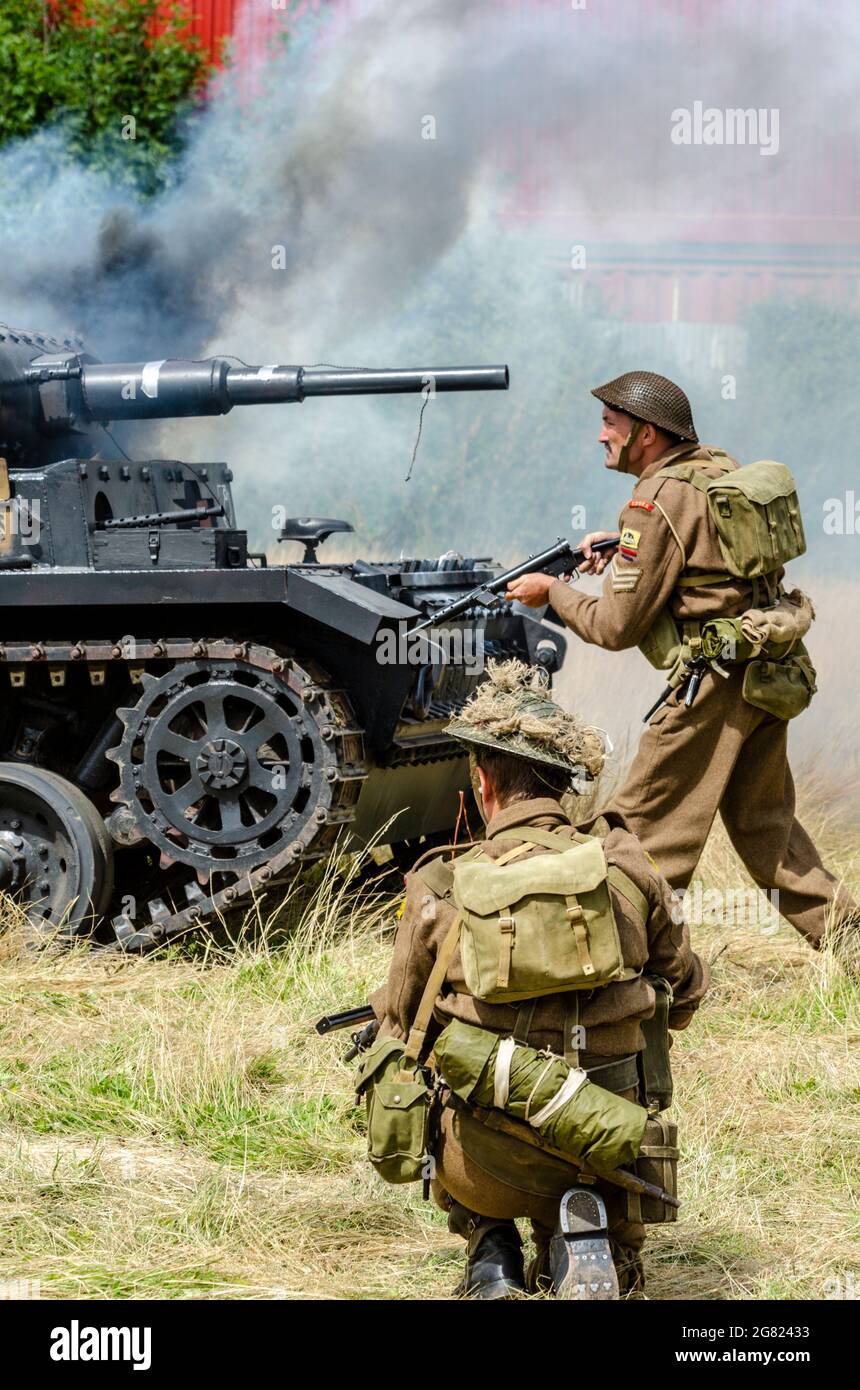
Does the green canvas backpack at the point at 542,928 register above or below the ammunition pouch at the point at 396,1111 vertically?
above

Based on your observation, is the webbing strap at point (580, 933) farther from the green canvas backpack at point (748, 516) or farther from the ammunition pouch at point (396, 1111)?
the green canvas backpack at point (748, 516)

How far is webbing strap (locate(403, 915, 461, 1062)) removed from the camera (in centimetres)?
368

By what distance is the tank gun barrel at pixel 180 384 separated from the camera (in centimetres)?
785

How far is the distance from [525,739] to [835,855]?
5.31 m

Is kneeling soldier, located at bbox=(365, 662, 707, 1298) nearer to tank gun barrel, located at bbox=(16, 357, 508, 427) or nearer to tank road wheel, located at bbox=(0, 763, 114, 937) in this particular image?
tank road wheel, located at bbox=(0, 763, 114, 937)

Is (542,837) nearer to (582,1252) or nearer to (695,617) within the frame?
(582,1252)

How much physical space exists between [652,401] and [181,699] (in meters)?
2.02

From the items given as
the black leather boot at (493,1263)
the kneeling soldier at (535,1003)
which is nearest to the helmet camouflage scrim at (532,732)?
the kneeling soldier at (535,1003)

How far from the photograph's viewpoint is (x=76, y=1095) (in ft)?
17.6

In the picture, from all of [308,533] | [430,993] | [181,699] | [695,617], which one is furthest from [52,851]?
[430,993]

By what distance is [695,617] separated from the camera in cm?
583

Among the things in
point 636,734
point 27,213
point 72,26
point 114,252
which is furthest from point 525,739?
point 72,26

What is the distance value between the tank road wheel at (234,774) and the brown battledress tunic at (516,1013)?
2757 mm

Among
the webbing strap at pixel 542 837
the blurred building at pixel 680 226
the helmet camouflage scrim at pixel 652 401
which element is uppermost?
the blurred building at pixel 680 226
